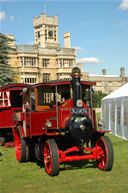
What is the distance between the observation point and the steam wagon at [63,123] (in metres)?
8.92

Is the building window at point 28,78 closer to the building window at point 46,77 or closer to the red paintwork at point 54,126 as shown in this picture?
the building window at point 46,77

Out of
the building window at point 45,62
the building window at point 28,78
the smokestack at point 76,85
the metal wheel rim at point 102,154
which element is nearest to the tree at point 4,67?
the smokestack at point 76,85

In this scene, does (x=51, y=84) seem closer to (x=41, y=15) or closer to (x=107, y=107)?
(x=107, y=107)

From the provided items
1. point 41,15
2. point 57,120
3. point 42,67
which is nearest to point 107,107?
point 57,120

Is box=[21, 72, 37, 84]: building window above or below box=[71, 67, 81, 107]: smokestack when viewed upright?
above

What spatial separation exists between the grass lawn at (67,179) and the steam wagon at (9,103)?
17.6 feet

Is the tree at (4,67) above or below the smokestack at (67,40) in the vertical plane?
below

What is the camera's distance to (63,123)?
9.45 meters

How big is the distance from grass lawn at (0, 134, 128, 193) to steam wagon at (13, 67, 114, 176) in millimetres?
354

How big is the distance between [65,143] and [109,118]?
11.0 meters

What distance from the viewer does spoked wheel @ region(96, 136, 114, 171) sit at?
922 centimetres

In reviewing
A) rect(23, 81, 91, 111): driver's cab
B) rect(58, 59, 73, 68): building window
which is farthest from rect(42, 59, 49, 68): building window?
rect(23, 81, 91, 111): driver's cab

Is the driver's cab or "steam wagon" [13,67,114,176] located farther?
the driver's cab

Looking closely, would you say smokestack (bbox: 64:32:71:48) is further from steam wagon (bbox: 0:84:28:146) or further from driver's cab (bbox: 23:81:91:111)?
driver's cab (bbox: 23:81:91:111)
